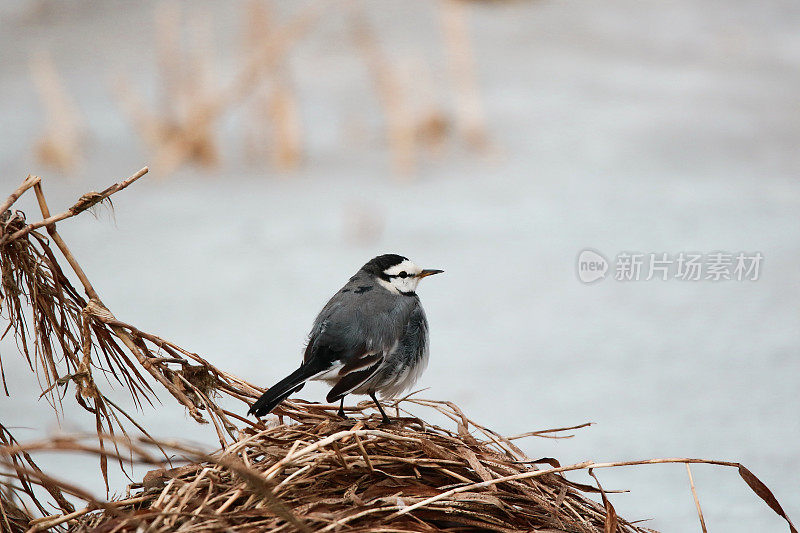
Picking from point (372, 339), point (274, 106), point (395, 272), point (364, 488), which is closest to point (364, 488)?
point (364, 488)

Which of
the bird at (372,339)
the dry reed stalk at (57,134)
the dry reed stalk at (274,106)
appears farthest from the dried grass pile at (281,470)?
the dry reed stalk at (57,134)

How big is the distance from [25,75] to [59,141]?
1.37 metres

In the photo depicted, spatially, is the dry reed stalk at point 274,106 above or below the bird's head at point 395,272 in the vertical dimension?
above

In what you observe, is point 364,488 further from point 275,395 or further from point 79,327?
point 79,327

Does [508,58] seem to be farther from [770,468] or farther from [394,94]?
[770,468]

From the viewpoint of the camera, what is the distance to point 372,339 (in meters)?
1.75

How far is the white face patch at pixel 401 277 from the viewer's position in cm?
197

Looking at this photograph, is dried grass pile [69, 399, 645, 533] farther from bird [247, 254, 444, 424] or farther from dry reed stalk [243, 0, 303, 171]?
dry reed stalk [243, 0, 303, 171]

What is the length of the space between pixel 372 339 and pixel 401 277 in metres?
0.27

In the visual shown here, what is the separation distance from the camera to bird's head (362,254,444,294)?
197 cm

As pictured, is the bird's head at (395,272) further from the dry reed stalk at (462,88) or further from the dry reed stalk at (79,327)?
the dry reed stalk at (462,88)

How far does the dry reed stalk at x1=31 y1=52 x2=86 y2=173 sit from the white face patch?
353cm

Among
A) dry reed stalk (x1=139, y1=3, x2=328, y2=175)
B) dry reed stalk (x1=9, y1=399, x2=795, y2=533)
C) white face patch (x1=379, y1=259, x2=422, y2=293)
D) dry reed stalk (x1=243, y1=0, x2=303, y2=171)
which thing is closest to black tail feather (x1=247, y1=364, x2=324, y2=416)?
dry reed stalk (x1=9, y1=399, x2=795, y2=533)

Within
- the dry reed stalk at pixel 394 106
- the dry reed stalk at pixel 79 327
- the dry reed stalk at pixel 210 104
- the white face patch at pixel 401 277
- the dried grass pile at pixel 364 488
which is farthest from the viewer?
the dry reed stalk at pixel 394 106
